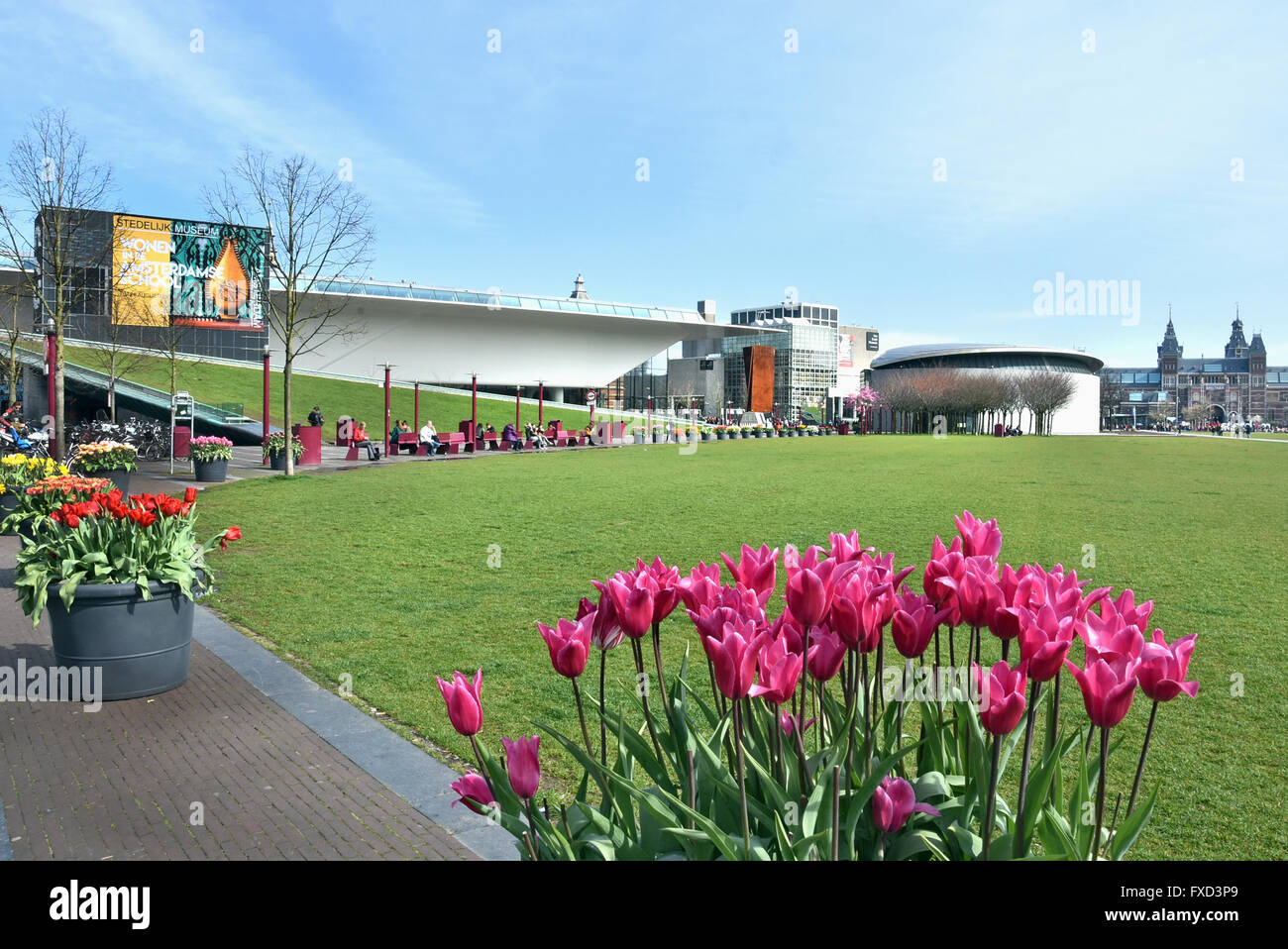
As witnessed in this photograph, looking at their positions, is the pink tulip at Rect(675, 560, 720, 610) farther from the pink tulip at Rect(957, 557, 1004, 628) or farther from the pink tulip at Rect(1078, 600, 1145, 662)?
the pink tulip at Rect(1078, 600, 1145, 662)

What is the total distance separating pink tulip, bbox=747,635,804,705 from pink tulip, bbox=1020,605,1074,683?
0.44 meters

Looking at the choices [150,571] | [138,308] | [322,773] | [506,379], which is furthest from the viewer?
[506,379]

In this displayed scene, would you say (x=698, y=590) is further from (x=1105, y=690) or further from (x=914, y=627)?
(x=1105, y=690)

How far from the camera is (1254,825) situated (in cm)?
430

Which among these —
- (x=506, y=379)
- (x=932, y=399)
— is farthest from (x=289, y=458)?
(x=932, y=399)

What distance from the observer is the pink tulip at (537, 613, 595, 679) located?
2.03 meters

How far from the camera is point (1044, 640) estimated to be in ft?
5.86

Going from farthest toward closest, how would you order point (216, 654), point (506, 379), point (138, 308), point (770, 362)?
point (770, 362) → point (506, 379) → point (138, 308) → point (216, 654)

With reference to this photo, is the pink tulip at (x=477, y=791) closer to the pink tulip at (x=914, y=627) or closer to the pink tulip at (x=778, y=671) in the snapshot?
the pink tulip at (x=778, y=671)

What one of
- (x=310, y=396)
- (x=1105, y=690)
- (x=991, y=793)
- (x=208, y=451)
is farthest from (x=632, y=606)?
(x=310, y=396)

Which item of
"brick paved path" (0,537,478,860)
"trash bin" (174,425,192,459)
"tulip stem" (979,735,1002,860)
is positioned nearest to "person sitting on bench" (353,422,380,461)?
A: "trash bin" (174,425,192,459)

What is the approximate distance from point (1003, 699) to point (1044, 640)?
0.19 metres
